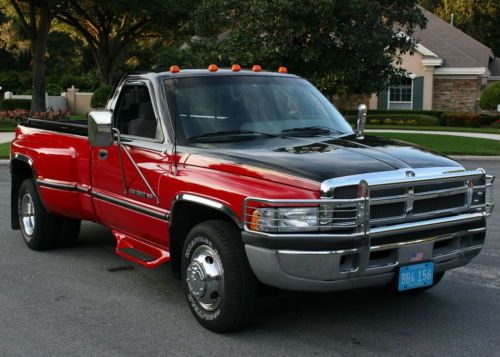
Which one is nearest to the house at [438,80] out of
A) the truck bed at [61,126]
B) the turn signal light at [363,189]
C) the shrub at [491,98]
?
the shrub at [491,98]

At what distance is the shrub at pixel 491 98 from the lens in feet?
112

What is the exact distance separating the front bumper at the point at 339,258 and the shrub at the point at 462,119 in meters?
30.3

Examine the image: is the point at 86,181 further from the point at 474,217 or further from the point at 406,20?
the point at 406,20

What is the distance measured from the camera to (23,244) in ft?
26.0

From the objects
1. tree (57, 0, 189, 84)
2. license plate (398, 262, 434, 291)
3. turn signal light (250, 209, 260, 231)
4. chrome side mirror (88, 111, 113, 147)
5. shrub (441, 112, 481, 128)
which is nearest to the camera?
turn signal light (250, 209, 260, 231)

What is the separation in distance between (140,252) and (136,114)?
47.2 inches

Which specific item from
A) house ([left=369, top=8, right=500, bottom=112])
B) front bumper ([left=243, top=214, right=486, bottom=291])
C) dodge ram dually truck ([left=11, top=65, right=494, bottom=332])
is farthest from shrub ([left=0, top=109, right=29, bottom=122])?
front bumper ([left=243, top=214, right=486, bottom=291])

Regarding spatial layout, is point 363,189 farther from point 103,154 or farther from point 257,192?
point 103,154

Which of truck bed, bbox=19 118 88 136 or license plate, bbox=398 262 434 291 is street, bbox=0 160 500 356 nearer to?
license plate, bbox=398 262 434 291

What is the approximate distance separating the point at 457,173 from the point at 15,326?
3387mm

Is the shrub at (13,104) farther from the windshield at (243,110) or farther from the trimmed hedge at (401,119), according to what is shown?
the windshield at (243,110)

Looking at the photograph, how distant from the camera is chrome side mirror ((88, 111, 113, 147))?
5648 mm

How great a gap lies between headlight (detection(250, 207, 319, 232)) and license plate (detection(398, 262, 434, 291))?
2.50 ft

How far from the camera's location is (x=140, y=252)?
19.2 feet
